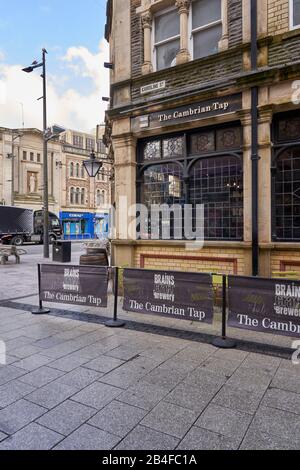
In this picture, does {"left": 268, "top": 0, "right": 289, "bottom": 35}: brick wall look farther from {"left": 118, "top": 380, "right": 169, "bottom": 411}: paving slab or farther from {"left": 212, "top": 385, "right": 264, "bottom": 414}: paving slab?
{"left": 118, "top": 380, "right": 169, "bottom": 411}: paving slab

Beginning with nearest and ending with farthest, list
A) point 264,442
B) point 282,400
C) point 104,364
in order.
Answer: point 264,442
point 282,400
point 104,364

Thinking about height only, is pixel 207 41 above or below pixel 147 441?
above

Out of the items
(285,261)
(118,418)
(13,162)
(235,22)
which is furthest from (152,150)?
(13,162)

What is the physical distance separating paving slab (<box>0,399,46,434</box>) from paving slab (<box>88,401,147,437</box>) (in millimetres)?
574

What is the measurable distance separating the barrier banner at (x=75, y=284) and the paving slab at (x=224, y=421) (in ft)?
10.9

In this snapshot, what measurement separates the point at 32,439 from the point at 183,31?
847 centimetres

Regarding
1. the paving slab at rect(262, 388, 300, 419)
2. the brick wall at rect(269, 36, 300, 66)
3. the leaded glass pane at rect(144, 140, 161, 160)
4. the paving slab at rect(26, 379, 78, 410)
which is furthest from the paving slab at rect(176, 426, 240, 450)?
the leaded glass pane at rect(144, 140, 161, 160)

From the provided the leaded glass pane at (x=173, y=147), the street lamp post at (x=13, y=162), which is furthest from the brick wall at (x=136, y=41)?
the street lamp post at (x=13, y=162)

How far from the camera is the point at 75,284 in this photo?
6383 mm

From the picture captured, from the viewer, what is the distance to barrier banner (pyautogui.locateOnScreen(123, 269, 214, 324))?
17.0 ft

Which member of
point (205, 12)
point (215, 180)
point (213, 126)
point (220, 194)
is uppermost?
point (205, 12)

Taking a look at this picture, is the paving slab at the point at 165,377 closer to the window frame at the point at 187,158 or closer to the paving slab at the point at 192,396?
the paving slab at the point at 192,396

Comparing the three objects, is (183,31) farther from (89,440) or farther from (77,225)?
(77,225)
